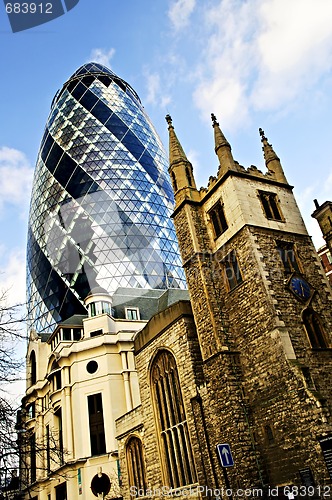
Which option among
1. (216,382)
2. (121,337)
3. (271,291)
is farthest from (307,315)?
(121,337)

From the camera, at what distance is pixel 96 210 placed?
50219 millimetres

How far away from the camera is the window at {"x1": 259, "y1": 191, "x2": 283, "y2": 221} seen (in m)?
18.6

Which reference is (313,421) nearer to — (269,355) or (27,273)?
(269,355)

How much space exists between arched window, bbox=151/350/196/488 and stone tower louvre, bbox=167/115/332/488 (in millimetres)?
1906

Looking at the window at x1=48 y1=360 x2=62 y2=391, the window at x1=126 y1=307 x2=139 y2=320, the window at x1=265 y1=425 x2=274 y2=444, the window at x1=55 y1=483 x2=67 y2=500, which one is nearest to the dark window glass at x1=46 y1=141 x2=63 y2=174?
the window at x1=126 y1=307 x2=139 y2=320

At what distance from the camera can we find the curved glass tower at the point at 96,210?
47062mm

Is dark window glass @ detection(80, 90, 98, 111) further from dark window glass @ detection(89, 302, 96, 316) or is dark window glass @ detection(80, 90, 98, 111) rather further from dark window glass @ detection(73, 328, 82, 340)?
dark window glass @ detection(73, 328, 82, 340)

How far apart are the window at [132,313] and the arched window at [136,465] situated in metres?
13.7

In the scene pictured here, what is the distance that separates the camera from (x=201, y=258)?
1859 centimetres

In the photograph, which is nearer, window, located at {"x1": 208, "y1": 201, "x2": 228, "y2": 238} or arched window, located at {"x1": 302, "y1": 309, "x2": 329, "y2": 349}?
arched window, located at {"x1": 302, "y1": 309, "x2": 329, "y2": 349}

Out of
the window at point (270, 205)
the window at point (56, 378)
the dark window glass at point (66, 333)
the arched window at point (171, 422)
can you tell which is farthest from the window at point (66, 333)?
the window at point (270, 205)

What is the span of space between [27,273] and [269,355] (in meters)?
46.9

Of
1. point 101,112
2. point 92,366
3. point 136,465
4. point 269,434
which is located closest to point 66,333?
point 92,366

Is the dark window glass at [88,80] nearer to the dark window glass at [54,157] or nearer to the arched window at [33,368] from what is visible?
the dark window glass at [54,157]
